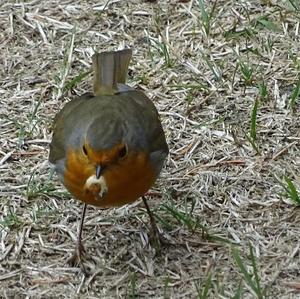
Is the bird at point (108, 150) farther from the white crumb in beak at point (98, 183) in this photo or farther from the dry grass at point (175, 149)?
the dry grass at point (175, 149)

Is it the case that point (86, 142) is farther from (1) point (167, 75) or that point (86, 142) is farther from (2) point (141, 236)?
(1) point (167, 75)

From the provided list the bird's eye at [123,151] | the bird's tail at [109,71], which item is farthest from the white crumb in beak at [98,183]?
the bird's tail at [109,71]

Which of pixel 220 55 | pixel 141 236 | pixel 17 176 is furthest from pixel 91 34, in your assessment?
pixel 141 236

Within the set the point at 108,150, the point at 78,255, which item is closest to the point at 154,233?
the point at 78,255

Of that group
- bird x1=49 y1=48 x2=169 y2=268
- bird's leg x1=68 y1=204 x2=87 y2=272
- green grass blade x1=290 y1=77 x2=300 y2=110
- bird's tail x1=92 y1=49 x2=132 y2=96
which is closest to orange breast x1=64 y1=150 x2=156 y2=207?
bird x1=49 y1=48 x2=169 y2=268

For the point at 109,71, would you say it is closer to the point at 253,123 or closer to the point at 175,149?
the point at 175,149

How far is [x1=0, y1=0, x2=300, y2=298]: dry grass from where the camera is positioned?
4988 mm

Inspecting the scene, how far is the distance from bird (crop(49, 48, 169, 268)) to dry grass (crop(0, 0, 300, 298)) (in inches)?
8.0

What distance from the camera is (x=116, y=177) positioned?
460 centimetres

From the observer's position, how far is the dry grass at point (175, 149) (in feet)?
16.4

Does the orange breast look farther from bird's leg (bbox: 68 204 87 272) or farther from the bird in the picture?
bird's leg (bbox: 68 204 87 272)

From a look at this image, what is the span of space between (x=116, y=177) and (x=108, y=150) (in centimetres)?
15

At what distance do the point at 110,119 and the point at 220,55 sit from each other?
2.01 metres

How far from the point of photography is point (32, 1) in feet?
23.3
